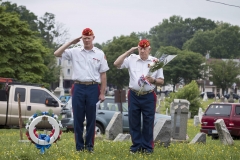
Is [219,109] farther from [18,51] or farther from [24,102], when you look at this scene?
[18,51]

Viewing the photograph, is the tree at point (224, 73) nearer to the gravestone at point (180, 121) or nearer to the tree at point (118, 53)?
the tree at point (118, 53)

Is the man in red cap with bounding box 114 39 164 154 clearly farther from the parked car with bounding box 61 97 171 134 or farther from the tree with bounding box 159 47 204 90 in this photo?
the tree with bounding box 159 47 204 90

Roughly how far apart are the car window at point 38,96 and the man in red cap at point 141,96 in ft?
43.0

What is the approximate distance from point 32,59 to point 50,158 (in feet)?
119

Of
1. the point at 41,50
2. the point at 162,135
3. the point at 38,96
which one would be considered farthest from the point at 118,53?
the point at 162,135

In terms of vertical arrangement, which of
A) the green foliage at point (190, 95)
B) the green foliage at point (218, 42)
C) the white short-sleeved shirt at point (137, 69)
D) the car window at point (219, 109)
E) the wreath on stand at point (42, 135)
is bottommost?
the green foliage at point (190, 95)

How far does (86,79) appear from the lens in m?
9.33

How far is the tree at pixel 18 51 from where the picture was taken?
4234cm

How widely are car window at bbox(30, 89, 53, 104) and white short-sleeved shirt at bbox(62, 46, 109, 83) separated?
13121 millimetres

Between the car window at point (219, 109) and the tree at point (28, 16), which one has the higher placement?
the tree at point (28, 16)

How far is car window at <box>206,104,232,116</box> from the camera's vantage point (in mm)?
22500

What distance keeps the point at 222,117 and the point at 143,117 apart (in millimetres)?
12999

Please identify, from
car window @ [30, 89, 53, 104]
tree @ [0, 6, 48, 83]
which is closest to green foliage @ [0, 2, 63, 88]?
tree @ [0, 6, 48, 83]

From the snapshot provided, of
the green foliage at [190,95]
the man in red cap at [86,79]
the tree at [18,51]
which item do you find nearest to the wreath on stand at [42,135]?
the man in red cap at [86,79]
